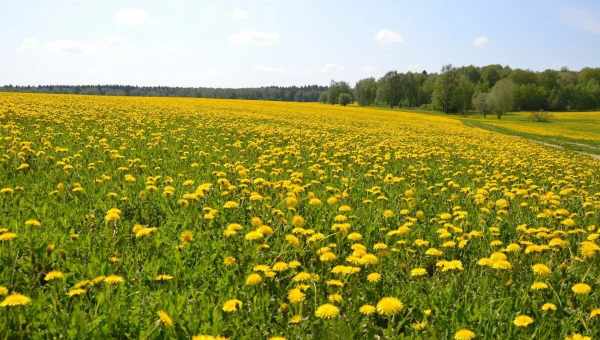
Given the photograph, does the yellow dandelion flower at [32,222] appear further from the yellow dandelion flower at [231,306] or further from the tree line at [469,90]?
the tree line at [469,90]

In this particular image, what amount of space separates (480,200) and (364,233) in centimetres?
227

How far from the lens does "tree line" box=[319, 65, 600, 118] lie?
88.4m

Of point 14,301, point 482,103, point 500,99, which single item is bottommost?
point 14,301

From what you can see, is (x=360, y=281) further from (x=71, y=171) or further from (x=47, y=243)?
(x=71, y=171)

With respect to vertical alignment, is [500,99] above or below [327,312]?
above

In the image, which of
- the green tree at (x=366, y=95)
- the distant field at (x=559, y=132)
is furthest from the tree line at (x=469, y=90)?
the distant field at (x=559, y=132)

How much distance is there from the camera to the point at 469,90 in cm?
9075

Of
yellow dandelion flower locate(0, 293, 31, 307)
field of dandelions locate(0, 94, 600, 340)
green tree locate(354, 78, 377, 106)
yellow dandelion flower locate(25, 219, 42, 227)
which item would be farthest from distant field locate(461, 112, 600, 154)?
green tree locate(354, 78, 377, 106)

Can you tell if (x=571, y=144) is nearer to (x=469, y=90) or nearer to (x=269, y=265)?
(x=269, y=265)

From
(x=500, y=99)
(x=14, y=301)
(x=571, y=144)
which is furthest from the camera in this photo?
(x=500, y=99)

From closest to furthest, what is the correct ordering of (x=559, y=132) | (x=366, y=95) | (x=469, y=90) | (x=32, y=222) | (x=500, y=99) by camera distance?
(x=32, y=222) < (x=559, y=132) < (x=500, y=99) < (x=469, y=90) < (x=366, y=95)

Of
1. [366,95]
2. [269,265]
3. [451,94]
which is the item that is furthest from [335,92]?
[269,265]

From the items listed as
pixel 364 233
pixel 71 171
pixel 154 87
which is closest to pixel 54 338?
pixel 364 233

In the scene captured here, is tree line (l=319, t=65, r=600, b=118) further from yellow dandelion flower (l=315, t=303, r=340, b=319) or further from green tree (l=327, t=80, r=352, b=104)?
yellow dandelion flower (l=315, t=303, r=340, b=319)
